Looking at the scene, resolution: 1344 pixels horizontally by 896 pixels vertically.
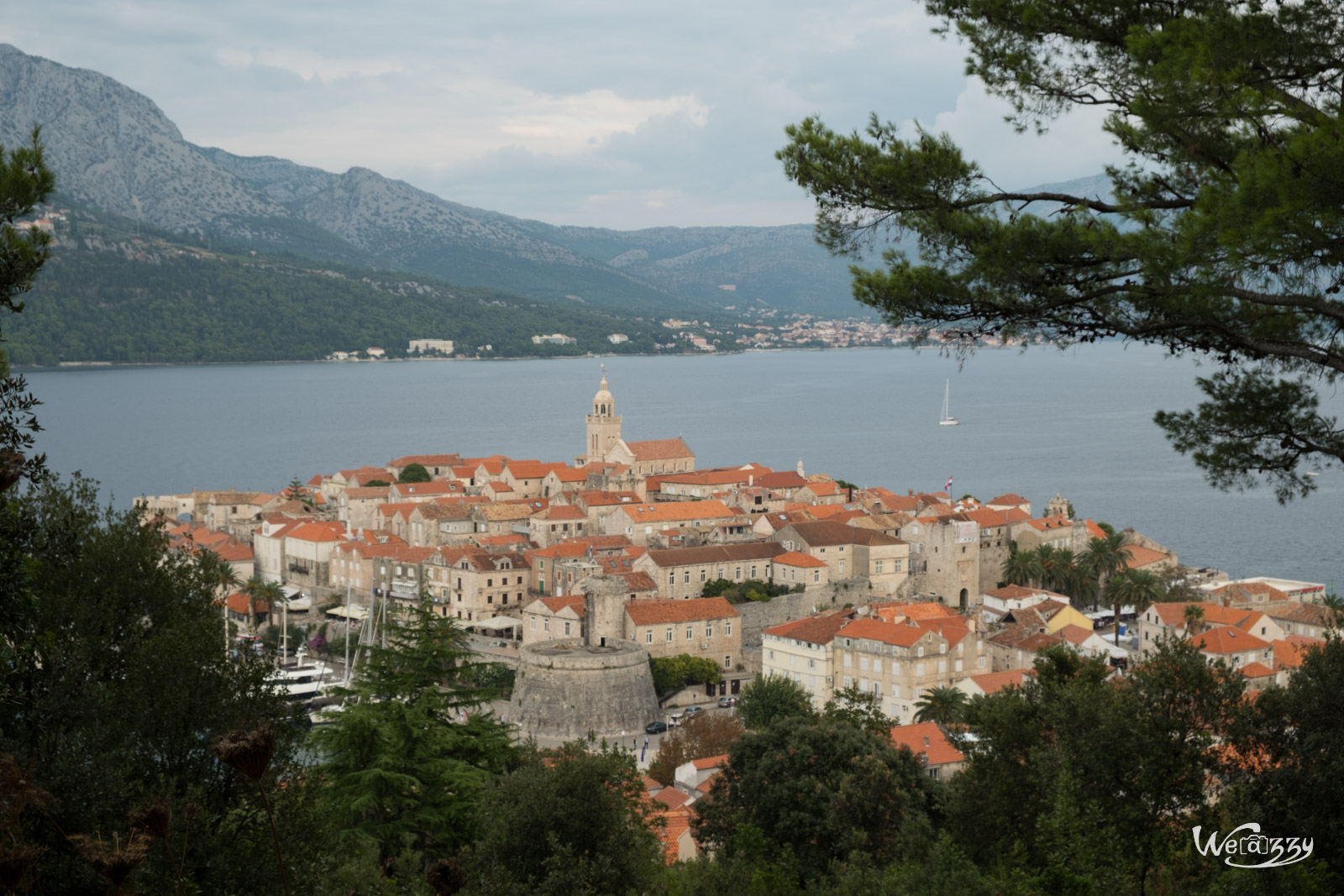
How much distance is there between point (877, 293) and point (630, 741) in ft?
98.5

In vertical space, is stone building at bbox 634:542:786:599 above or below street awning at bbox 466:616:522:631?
above

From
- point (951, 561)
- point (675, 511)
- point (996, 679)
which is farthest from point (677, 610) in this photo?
point (951, 561)

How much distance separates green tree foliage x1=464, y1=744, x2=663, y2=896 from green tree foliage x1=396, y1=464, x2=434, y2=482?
199 feet

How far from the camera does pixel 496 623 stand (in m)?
49.5

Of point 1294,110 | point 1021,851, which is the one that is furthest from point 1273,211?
point 1021,851

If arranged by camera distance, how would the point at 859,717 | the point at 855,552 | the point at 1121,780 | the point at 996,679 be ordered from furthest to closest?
the point at 855,552 → the point at 996,679 → the point at 859,717 → the point at 1121,780

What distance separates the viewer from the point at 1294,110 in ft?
27.8

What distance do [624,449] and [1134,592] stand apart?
3237cm

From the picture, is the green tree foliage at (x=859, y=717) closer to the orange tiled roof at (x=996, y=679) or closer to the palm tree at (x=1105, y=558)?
the orange tiled roof at (x=996, y=679)

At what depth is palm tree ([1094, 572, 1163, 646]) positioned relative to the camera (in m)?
45.9

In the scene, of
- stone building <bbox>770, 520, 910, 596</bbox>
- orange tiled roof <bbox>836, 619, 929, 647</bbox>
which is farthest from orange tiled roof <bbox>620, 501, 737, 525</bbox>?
orange tiled roof <bbox>836, 619, 929, 647</bbox>

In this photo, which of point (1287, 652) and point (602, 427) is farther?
point (602, 427)

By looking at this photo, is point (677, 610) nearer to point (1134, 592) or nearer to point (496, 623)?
point (496, 623)

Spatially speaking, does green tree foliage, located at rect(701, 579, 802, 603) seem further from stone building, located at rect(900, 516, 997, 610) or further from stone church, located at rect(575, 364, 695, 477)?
stone church, located at rect(575, 364, 695, 477)
